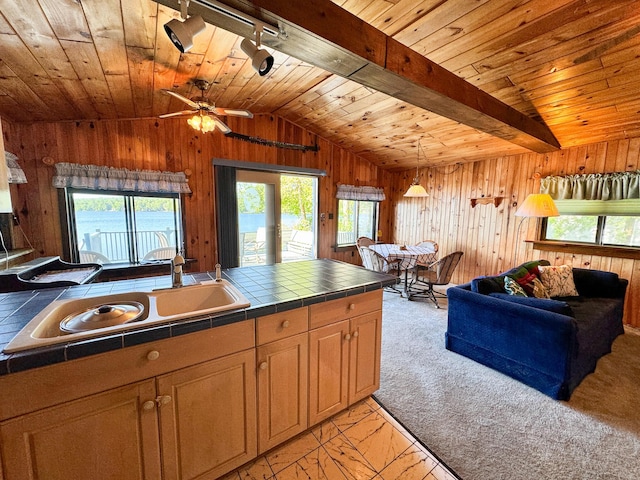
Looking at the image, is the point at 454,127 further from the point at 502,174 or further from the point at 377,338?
the point at 377,338

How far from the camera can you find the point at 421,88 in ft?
6.63

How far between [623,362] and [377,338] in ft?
8.33

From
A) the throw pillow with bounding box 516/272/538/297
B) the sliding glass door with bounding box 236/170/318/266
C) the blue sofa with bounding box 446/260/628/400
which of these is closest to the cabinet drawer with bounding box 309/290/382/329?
the blue sofa with bounding box 446/260/628/400

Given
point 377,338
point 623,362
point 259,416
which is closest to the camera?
point 259,416

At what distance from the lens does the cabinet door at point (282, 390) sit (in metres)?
1.46

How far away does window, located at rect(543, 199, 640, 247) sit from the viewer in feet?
10.7

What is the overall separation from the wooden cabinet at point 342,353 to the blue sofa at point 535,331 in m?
1.14

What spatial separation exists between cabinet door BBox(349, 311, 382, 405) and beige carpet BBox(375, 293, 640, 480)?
218mm

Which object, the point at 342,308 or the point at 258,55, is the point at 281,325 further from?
the point at 258,55

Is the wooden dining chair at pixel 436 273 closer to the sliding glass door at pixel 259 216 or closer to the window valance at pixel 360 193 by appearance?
the window valance at pixel 360 193

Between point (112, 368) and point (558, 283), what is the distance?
3945mm

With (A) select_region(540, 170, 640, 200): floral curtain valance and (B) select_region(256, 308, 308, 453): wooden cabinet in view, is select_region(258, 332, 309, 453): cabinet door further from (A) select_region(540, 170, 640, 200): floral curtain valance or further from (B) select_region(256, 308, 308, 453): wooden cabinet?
(A) select_region(540, 170, 640, 200): floral curtain valance

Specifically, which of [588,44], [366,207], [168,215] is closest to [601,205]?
[588,44]

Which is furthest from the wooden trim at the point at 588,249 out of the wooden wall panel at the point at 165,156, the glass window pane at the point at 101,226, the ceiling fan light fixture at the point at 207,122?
the glass window pane at the point at 101,226
